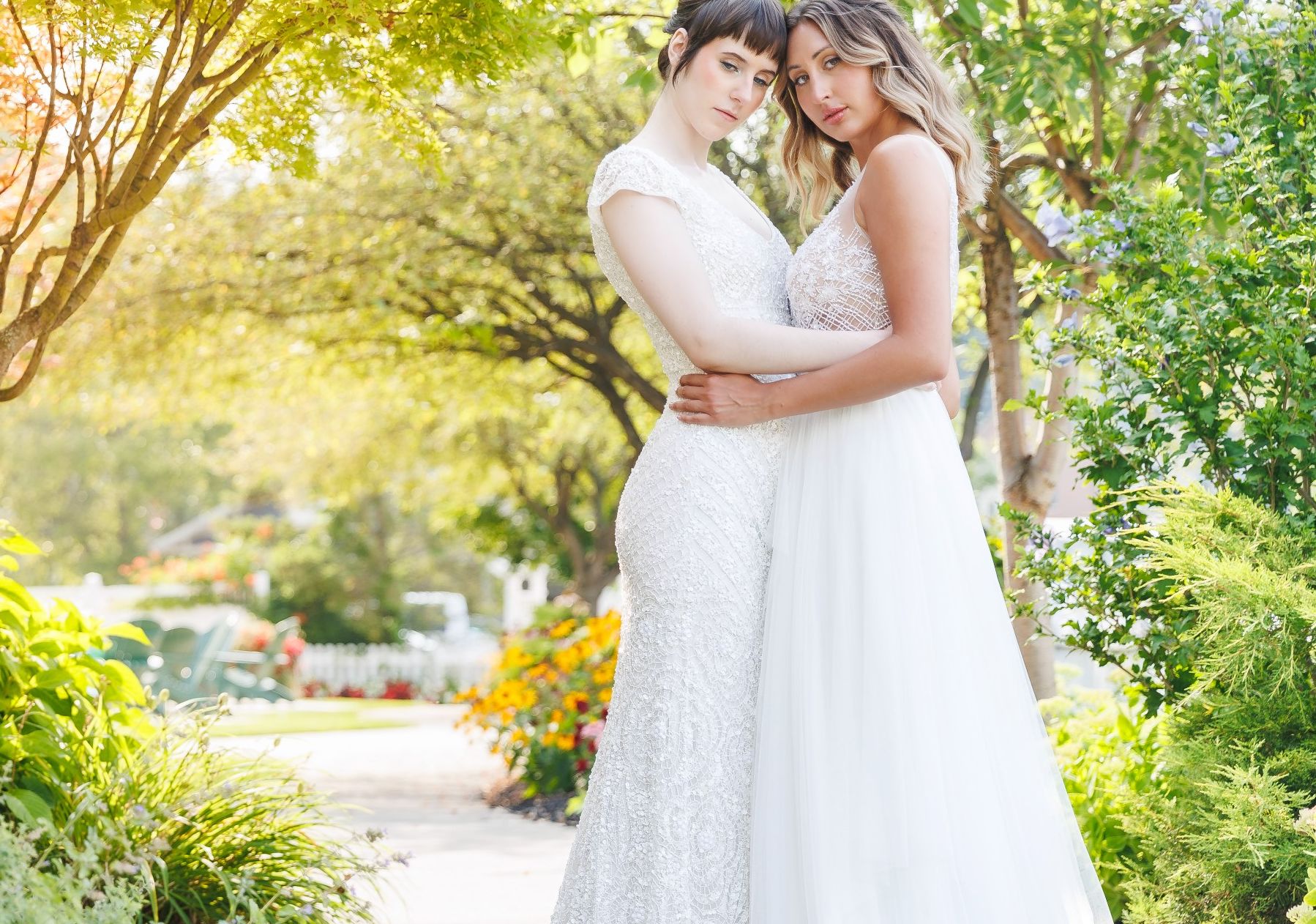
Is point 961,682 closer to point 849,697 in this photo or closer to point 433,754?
point 849,697

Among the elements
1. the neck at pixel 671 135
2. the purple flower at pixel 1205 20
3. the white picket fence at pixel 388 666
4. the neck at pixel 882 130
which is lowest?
the white picket fence at pixel 388 666

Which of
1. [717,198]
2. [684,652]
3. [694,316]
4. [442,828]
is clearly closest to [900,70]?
[717,198]

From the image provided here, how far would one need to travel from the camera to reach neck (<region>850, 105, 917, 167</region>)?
9.19ft

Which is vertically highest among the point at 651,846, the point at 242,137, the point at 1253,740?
the point at 242,137

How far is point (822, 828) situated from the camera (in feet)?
7.87

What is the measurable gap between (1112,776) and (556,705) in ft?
15.1

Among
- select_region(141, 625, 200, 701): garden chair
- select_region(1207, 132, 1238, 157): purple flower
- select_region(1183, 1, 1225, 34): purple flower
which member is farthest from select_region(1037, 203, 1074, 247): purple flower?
select_region(141, 625, 200, 701): garden chair

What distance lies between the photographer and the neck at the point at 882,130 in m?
2.80

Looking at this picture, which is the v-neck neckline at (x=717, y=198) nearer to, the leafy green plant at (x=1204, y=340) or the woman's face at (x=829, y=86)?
the woman's face at (x=829, y=86)

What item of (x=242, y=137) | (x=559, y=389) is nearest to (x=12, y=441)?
(x=559, y=389)

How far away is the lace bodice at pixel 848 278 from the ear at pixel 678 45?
0.47 meters

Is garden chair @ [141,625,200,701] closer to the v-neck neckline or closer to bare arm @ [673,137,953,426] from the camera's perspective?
the v-neck neckline

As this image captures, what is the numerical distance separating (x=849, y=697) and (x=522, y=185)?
6.45 metres

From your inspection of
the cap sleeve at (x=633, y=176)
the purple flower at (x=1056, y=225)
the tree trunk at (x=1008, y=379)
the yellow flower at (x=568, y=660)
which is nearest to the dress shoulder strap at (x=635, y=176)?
the cap sleeve at (x=633, y=176)
